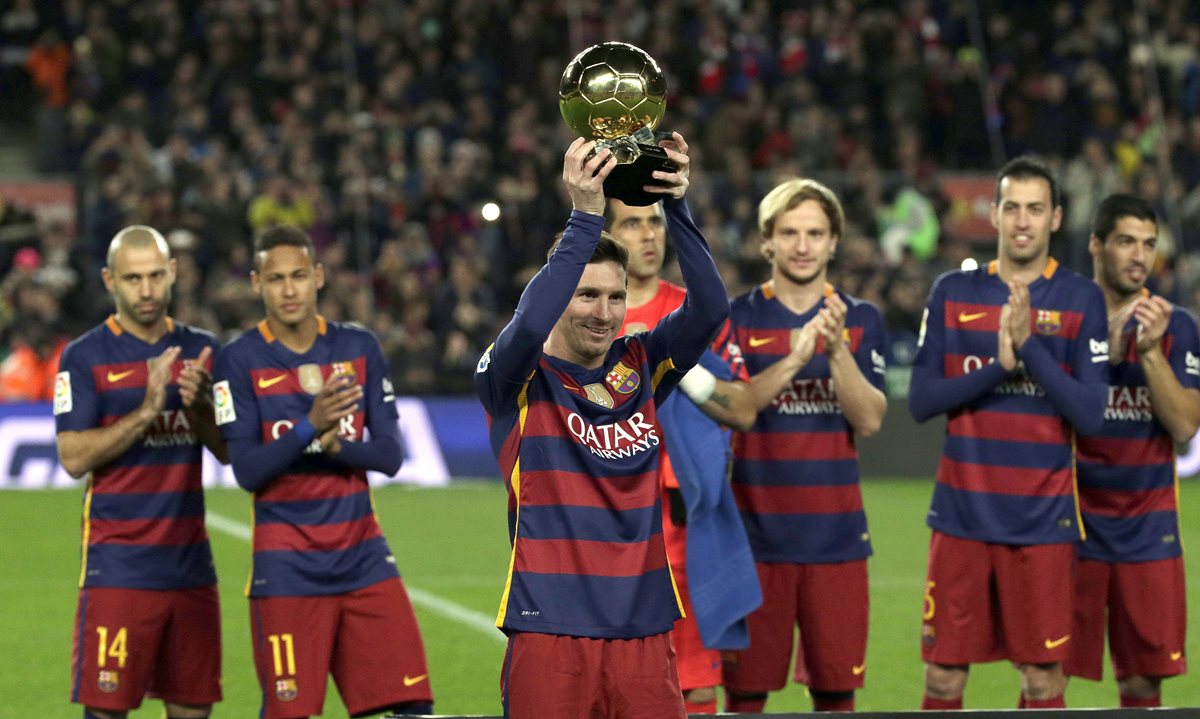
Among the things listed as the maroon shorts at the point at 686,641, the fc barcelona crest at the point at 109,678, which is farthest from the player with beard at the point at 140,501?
the maroon shorts at the point at 686,641

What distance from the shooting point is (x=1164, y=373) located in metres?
6.35

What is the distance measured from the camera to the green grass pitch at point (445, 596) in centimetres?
790

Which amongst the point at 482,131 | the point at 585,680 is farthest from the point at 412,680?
the point at 482,131

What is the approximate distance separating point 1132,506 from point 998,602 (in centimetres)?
73

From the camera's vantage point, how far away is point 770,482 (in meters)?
6.16

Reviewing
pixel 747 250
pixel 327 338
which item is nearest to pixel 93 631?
pixel 327 338

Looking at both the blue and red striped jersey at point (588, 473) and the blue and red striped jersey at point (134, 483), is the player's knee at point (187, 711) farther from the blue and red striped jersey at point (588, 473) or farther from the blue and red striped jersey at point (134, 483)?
the blue and red striped jersey at point (588, 473)

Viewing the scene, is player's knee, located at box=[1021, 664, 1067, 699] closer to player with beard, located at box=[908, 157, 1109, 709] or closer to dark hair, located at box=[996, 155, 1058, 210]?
player with beard, located at box=[908, 157, 1109, 709]

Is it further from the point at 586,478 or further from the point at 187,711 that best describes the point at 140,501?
the point at 586,478

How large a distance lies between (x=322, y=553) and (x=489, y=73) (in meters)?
15.7

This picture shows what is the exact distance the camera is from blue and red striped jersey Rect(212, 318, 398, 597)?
5.86 meters

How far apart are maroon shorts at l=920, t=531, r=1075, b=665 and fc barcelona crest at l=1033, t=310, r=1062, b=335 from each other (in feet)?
2.58

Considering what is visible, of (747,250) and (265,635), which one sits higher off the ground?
(747,250)

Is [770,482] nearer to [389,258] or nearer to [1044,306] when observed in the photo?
[1044,306]
